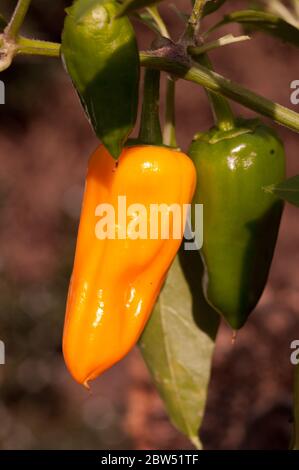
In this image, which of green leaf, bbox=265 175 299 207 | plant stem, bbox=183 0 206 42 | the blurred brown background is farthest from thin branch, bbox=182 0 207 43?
the blurred brown background

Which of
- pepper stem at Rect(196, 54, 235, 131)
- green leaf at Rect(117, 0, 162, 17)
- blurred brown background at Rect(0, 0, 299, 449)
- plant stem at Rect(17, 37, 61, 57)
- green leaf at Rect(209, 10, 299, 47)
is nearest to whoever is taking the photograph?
green leaf at Rect(117, 0, 162, 17)

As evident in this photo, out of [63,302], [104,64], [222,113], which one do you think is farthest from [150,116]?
[63,302]

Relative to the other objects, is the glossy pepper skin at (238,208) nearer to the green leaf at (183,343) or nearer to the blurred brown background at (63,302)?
the green leaf at (183,343)

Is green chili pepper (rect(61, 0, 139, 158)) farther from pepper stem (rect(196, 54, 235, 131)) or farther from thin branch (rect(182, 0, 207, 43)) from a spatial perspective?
pepper stem (rect(196, 54, 235, 131))

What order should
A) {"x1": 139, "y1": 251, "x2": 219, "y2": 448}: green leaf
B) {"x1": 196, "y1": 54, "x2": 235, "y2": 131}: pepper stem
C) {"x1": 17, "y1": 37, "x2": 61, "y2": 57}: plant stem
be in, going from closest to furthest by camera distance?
{"x1": 17, "y1": 37, "x2": 61, "y2": 57}: plant stem, {"x1": 196, "y1": 54, "x2": 235, "y2": 131}: pepper stem, {"x1": 139, "y1": 251, "x2": 219, "y2": 448}: green leaf

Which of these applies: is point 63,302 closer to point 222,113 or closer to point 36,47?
point 222,113

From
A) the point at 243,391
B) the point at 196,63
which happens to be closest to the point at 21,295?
the point at 243,391
